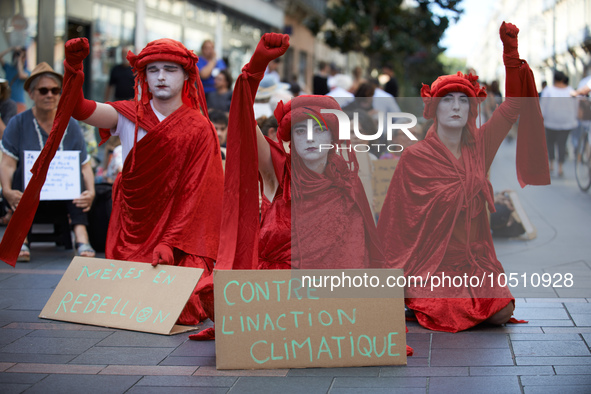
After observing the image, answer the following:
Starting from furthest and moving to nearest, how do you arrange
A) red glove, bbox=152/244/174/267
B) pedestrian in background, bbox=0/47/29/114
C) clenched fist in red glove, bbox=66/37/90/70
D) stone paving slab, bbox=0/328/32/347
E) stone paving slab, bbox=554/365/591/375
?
pedestrian in background, bbox=0/47/29/114 → red glove, bbox=152/244/174/267 → clenched fist in red glove, bbox=66/37/90/70 → stone paving slab, bbox=0/328/32/347 → stone paving slab, bbox=554/365/591/375

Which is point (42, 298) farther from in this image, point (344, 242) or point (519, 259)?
point (519, 259)

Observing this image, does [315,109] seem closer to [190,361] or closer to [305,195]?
[305,195]

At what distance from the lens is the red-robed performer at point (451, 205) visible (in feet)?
14.1

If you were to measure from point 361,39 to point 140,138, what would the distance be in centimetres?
2043

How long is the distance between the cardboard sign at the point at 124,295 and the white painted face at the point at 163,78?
1.12 meters

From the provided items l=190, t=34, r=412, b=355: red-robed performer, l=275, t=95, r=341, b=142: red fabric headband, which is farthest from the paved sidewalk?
l=275, t=95, r=341, b=142: red fabric headband

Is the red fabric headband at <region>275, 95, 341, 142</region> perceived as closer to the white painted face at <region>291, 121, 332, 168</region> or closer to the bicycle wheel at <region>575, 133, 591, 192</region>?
the white painted face at <region>291, 121, 332, 168</region>

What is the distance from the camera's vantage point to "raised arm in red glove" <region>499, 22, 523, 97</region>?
385 cm

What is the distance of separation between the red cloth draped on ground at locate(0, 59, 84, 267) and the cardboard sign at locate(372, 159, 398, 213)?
1851mm

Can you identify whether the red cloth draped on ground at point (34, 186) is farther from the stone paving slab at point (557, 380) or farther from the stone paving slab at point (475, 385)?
the stone paving slab at point (557, 380)

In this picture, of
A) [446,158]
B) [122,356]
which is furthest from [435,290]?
[122,356]

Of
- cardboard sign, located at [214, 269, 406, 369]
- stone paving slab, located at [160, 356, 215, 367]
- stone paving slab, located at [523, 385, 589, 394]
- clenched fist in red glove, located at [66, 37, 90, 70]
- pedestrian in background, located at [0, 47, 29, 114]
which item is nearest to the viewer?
stone paving slab, located at [523, 385, 589, 394]

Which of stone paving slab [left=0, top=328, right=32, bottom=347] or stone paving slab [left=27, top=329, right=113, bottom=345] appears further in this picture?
stone paving slab [left=27, top=329, right=113, bottom=345]

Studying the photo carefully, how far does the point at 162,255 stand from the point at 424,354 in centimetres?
168
